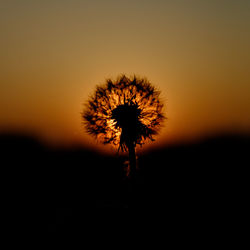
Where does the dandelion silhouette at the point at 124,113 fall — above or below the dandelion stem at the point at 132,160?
above

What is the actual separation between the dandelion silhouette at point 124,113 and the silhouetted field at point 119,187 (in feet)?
4.96

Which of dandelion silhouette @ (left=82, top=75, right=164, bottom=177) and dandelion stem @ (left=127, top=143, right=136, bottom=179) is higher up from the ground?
dandelion silhouette @ (left=82, top=75, right=164, bottom=177)

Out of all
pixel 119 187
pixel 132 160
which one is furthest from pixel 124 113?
pixel 119 187

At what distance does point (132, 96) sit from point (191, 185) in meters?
7.88

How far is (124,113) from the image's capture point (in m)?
17.4

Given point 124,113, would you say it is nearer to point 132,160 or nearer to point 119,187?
point 132,160

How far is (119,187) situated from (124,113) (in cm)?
582

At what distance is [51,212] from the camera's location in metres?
18.5

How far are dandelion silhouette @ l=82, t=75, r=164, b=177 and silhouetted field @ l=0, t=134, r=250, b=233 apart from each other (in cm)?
151

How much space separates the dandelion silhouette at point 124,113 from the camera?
17344 mm

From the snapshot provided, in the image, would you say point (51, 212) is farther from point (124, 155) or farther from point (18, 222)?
point (124, 155)

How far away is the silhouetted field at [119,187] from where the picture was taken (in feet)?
55.1

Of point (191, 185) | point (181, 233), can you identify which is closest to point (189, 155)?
point (191, 185)

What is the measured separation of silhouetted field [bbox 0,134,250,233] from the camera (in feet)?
55.1
